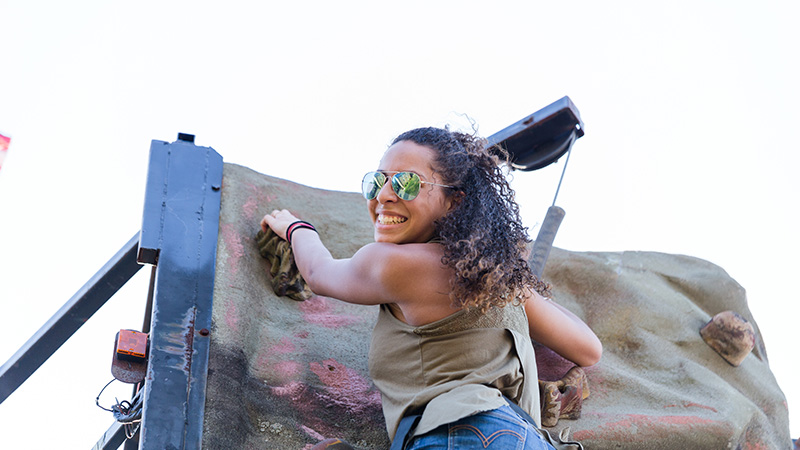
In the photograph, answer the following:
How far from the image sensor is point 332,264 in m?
2.36

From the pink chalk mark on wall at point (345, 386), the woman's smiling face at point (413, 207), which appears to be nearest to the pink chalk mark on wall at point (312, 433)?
the pink chalk mark on wall at point (345, 386)

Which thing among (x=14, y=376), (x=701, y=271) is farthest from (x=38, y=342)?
(x=701, y=271)

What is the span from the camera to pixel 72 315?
303 centimetres

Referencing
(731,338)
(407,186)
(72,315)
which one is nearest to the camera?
(407,186)

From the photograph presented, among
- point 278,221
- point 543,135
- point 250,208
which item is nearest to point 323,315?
point 278,221

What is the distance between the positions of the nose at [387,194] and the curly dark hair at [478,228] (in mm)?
134

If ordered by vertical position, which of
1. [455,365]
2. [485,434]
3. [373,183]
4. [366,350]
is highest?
[373,183]

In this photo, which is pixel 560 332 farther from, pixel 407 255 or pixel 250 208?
pixel 250 208

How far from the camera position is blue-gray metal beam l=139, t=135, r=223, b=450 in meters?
2.15

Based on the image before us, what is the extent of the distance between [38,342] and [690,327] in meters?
2.66

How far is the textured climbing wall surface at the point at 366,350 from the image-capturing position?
239 centimetres

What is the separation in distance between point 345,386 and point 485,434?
2.54 feet

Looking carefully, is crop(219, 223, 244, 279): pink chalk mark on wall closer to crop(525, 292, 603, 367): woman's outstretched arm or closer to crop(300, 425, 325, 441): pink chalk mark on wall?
crop(300, 425, 325, 441): pink chalk mark on wall

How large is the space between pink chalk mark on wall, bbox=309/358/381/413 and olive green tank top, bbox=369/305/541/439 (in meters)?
0.30
